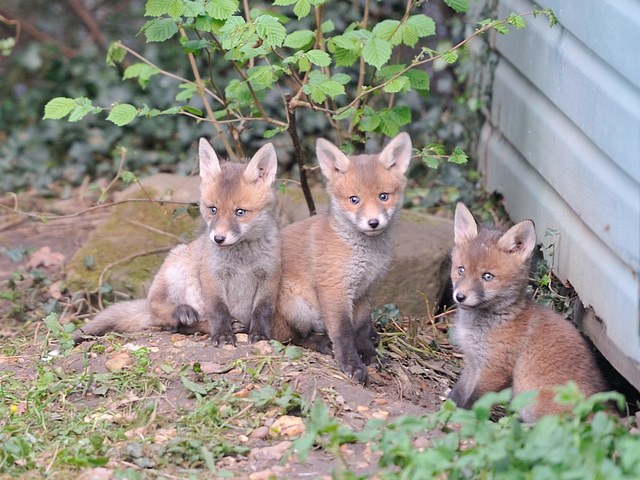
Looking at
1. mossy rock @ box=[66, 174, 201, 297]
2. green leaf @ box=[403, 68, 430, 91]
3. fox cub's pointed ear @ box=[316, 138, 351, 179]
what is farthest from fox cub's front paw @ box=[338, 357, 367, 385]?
mossy rock @ box=[66, 174, 201, 297]

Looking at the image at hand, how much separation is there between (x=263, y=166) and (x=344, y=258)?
79 cm

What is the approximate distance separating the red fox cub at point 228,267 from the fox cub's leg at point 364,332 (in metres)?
0.55

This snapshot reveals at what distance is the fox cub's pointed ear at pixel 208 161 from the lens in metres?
5.07

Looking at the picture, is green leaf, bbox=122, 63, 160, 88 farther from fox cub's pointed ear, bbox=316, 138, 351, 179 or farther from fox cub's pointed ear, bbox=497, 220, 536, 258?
fox cub's pointed ear, bbox=497, 220, 536, 258

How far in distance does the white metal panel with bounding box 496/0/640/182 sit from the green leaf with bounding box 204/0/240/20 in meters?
1.97

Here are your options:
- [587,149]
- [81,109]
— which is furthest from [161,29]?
[587,149]

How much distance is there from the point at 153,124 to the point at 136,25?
82.3 inches

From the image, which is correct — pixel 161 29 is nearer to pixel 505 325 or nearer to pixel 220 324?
pixel 220 324

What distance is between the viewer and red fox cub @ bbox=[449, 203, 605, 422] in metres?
4.19

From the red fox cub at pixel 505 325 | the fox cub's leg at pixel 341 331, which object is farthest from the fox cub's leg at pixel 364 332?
the red fox cub at pixel 505 325

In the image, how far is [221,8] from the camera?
15.6ft

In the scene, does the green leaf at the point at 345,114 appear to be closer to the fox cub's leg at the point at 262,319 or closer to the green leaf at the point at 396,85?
the green leaf at the point at 396,85

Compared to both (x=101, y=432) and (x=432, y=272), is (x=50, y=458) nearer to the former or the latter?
(x=101, y=432)

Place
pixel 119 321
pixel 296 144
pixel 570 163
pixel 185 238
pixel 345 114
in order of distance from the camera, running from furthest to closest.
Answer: pixel 185 238
pixel 296 144
pixel 119 321
pixel 345 114
pixel 570 163
